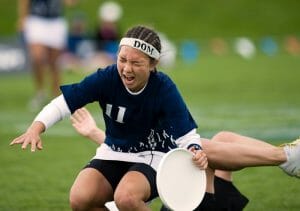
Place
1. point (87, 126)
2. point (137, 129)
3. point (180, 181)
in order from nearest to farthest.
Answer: point (180, 181), point (137, 129), point (87, 126)

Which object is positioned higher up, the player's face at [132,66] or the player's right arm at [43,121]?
the player's face at [132,66]

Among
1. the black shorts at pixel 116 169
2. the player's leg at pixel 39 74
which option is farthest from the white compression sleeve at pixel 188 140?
the player's leg at pixel 39 74

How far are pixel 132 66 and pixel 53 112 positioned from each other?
0.60 meters

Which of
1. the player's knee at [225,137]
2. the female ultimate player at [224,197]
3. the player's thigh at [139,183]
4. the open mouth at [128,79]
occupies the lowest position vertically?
the female ultimate player at [224,197]

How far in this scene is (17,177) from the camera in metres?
7.54

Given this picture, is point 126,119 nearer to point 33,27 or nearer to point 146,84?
point 146,84

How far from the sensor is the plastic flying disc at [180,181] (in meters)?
5.04

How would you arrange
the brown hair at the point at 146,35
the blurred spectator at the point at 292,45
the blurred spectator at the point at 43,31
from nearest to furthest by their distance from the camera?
1. the brown hair at the point at 146,35
2. the blurred spectator at the point at 43,31
3. the blurred spectator at the point at 292,45

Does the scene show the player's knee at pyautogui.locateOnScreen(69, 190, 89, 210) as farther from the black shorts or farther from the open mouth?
the open mouth

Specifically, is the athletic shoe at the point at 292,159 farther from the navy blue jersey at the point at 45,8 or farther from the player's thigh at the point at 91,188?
the navy blue jersey at the point at 45,8

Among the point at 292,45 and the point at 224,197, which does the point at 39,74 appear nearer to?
the point at 224,197

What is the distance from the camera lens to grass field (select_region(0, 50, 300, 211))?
6.71 m

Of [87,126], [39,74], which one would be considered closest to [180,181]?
[87,126]

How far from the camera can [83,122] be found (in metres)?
6.32
